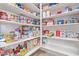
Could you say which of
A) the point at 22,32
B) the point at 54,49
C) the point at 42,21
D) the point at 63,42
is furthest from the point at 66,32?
the point at 22,32

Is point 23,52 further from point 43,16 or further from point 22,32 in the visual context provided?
point 43,16

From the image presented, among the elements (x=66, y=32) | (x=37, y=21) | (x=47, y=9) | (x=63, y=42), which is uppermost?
(x=47, y=9)

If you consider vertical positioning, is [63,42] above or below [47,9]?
below

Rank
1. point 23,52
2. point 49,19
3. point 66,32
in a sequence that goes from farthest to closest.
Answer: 1. point 49,19
2. point 66,32
3. point 23,52

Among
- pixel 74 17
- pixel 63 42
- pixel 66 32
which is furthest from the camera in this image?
pixel 63 42

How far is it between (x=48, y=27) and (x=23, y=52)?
0.99 metres

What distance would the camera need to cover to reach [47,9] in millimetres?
2180

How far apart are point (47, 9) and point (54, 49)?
1.01 metres

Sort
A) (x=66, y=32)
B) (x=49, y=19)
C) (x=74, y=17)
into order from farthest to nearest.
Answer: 1. (x=49, y=19)
2. (x=66, y=32)
3. (x=74, y=17)

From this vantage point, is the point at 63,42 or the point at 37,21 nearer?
the point at 63,42

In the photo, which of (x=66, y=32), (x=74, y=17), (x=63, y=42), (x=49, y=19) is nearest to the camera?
(x=74, y=17)

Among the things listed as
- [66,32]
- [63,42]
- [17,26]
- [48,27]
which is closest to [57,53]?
[63,42]

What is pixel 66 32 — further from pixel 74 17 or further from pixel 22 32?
pixel 22 32

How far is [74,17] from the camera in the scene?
5.72 feet
